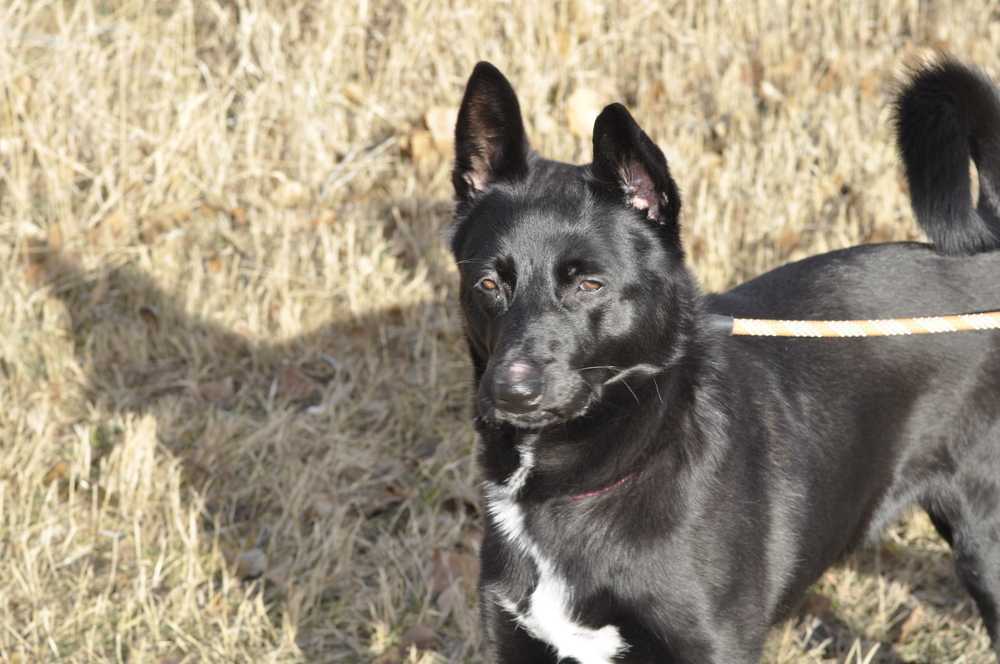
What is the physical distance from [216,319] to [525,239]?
2696 mm

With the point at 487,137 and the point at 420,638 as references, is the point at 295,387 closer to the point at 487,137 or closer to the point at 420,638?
the point at 420,638

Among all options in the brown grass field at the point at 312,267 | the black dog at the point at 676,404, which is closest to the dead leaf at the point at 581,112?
the brown grass field at the point at 312,267

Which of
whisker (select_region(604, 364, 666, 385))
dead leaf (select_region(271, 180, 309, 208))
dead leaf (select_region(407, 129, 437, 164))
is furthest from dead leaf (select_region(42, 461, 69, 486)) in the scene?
whisker (select_region(604, 364, 666, 385))

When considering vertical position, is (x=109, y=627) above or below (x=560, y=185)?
below

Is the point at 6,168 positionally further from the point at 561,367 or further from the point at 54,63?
the point at 561,367

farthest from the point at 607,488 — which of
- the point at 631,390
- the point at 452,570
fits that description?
the point at 452,570

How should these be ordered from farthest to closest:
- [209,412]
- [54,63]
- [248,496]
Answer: [54,63] → [209,412] → [248,496]

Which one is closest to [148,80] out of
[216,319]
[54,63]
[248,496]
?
[54,63]

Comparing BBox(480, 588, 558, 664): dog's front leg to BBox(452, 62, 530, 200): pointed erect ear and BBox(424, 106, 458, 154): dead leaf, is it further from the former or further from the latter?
BBox(424, 106, 458, 154): dead leaf

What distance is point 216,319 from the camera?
512cm

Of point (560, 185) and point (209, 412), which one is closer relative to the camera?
point (560, 185)

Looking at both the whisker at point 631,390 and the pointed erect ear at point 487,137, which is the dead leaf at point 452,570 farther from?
the pointed erect ear at point 487,137

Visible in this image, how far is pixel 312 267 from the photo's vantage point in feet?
17.3

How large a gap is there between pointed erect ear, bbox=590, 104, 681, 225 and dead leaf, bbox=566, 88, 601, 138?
302 centimetres
